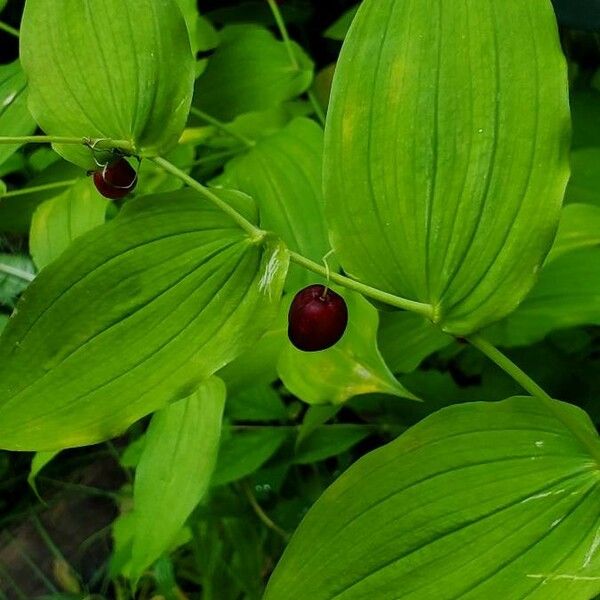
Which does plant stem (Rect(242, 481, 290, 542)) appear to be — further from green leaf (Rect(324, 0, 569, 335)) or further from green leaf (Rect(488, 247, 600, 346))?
green leaf (Rect(324, 0, 569, 335))

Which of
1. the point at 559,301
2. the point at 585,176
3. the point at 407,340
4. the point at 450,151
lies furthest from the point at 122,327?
the point at 585,176

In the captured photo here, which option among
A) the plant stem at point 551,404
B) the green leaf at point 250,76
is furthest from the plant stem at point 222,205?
the green leaf at point 250,76

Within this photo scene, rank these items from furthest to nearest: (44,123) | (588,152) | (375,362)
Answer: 1. (588,152)
2. (375,362)
3. (44,123)

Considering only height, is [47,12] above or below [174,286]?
above

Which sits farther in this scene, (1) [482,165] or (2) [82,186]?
(2) [82,186]

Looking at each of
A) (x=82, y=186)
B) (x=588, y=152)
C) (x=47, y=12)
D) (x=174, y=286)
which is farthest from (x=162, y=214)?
(x=588, y=152)

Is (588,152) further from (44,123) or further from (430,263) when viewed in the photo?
(44,123)

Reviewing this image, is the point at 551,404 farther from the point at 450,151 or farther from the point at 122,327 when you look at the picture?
the point at 122,327

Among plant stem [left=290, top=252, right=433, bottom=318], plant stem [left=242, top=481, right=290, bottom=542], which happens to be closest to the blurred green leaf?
plant stem [left=242, top=481, right=290, bottom=542]

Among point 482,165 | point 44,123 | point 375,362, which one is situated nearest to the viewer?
point 482,165
